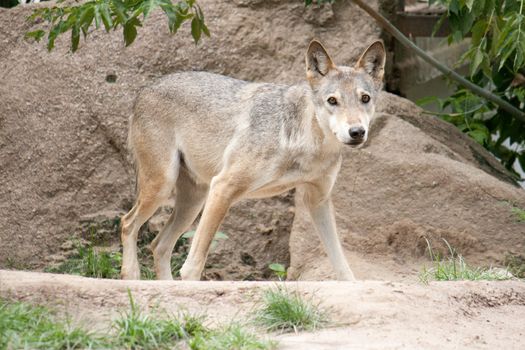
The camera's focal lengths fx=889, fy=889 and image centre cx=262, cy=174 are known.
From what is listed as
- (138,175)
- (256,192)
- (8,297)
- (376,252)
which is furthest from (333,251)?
(8,297)

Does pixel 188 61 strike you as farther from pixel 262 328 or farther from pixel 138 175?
pixel 262 328

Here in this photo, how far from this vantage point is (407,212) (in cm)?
927

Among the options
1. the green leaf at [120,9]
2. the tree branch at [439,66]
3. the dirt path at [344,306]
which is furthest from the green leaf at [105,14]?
the tree branch at [439,66]

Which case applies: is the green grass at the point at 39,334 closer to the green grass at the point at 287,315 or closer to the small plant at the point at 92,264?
the green grass at the point at 287,315

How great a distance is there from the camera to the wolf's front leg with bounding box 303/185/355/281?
7699 mm

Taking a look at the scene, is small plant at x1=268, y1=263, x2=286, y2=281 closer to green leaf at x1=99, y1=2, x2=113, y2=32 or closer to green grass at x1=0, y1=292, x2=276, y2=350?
green leaf at x1=99, y1=2, x2=113, y2=32

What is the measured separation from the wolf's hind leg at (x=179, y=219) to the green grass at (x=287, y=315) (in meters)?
3.22

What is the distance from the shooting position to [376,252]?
9.07 meters

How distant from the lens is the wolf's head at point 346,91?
7023 millimetres

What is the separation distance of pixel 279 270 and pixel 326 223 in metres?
1.03

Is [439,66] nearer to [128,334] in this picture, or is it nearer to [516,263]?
[516,263]

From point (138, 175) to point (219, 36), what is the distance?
97.6 inches

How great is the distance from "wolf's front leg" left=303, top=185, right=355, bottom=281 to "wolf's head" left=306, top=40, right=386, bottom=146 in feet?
2.18

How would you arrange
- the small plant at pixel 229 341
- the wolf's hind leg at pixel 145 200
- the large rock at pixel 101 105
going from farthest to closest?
the large rock at pixel 101 105 < the wolf's hind leg at pixel 145 200 < the small plant at pixel 229 341
